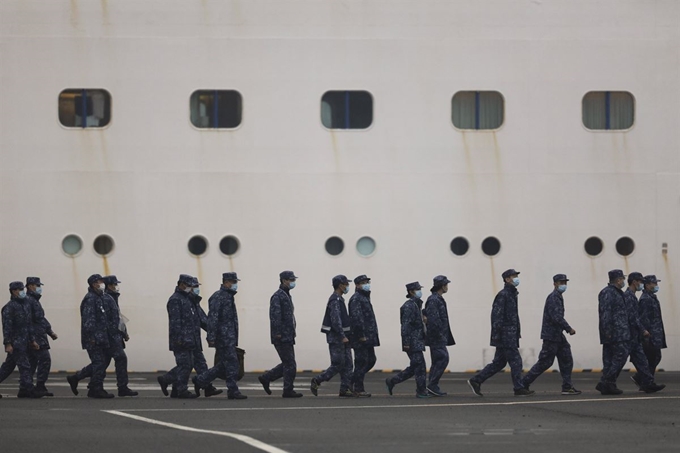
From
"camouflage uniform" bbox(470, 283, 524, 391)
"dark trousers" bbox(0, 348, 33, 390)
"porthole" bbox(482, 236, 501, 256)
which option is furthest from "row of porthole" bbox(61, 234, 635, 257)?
"dark trousers" bbox(0, 348, 33, 390)

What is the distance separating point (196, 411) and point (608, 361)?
19.4ft

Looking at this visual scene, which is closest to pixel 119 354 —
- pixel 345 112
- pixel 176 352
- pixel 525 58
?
pixel 176 352

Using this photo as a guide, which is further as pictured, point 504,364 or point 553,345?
point 553,345

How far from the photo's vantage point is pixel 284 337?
764 inches

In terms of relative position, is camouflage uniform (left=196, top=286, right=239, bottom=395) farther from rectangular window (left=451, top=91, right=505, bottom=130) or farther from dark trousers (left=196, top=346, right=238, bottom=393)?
rectangular window (left=451, top=91, right=505, bottom=130)

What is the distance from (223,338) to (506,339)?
11.7 ft

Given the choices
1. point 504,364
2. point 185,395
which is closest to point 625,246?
point 504,364

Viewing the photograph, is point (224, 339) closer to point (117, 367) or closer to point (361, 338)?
point (117, 367)

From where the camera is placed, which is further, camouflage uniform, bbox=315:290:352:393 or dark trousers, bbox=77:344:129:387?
camouflage uniform, bbox=315:290:352:393

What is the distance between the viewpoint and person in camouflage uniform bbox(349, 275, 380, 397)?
64.9ft

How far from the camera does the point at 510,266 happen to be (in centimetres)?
2319

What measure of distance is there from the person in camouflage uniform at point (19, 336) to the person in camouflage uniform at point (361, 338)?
3881 mm

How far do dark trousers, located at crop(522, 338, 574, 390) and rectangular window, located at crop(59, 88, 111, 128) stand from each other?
301 inches

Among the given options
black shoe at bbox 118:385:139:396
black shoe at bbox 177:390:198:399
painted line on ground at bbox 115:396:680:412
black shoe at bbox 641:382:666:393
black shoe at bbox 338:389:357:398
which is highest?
black shoe at bbox 118:385:139:396
